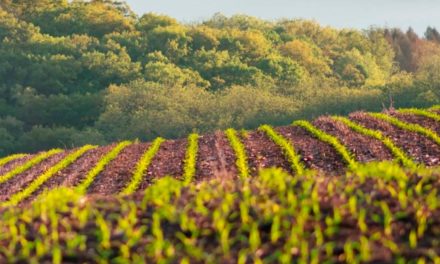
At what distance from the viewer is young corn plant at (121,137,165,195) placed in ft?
64.2

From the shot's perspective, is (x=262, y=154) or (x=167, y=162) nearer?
(x=262, y=154)

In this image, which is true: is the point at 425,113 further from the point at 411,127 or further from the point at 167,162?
the point at 167,162

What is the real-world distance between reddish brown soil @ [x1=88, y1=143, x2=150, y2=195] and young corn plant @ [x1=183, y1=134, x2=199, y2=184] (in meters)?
1.40

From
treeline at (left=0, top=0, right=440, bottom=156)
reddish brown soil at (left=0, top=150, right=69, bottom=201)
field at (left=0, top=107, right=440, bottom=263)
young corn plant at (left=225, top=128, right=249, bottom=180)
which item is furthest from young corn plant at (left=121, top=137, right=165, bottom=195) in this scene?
treeline at (left=0, top=0, right=440, bottom=156)

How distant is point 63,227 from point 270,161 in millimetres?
13689

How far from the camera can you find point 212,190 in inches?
340

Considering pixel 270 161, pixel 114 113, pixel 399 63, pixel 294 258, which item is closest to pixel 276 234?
pixel 294 258

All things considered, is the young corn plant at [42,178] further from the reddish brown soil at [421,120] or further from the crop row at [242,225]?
the reddish brown soil at [421,120]

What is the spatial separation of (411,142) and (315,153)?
8.19ft

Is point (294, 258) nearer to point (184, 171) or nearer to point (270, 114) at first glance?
point (184, 171)

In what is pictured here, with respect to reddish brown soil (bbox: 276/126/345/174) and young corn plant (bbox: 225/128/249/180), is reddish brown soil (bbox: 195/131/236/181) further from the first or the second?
reddish brown soil (bbox: 276/126/345/174)

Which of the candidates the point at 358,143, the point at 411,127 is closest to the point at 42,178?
the point at 358,143

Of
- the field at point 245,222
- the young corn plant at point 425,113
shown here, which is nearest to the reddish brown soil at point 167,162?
the young corn plant at point 425,113

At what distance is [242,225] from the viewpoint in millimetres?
7785
